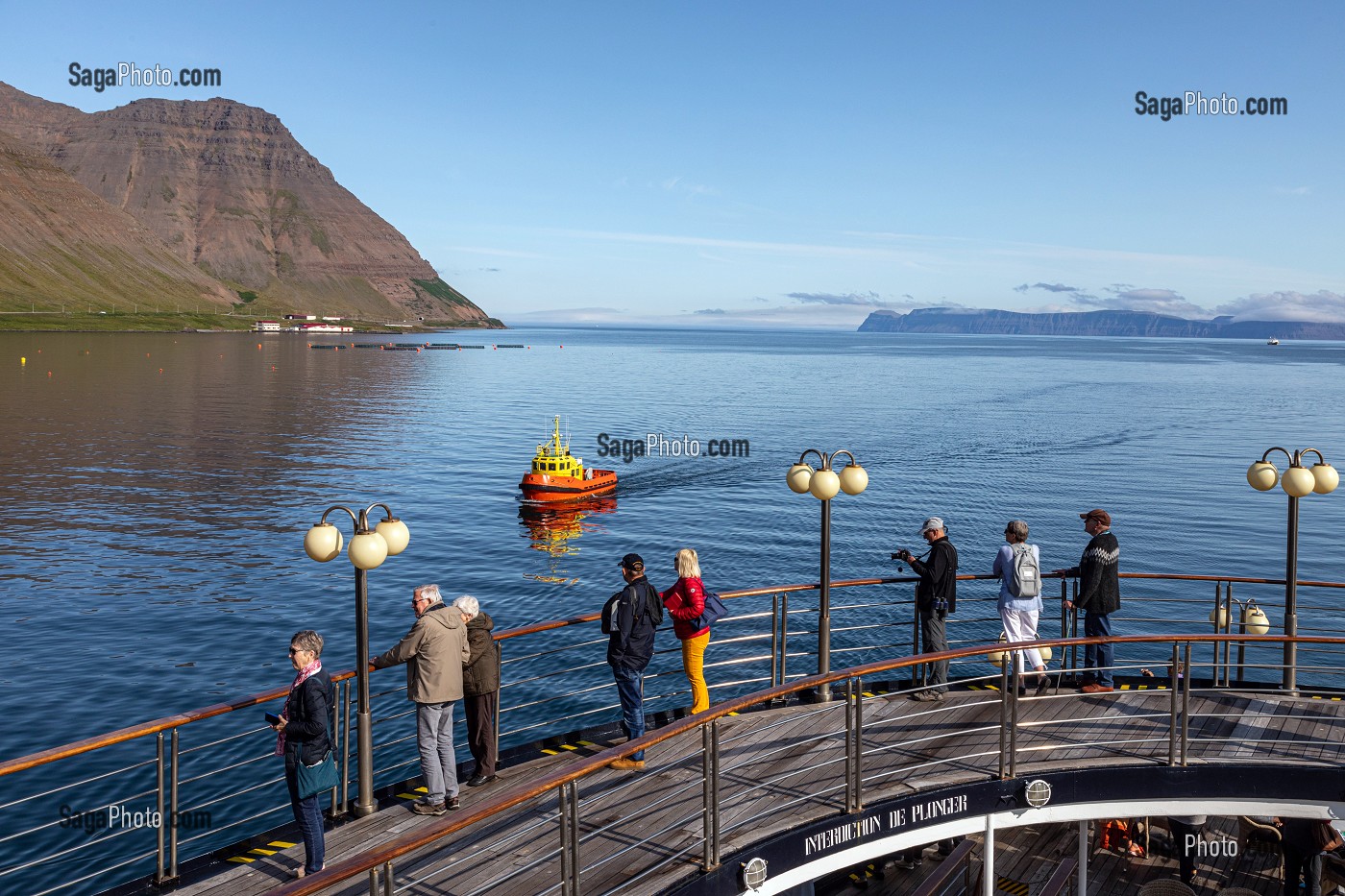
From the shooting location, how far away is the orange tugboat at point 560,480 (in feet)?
172

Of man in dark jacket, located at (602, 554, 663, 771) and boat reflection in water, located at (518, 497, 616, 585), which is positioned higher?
man in dark jacket, located at (602, 554, 663, 771)

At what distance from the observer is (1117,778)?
32.4ft

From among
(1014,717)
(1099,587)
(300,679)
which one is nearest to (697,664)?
(1014,717)

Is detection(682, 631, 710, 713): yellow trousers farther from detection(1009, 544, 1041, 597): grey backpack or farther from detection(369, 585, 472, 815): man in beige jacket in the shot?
detection(1009, 544, 1041, 597): grey backpack

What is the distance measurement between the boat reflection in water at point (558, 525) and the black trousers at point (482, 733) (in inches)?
1056

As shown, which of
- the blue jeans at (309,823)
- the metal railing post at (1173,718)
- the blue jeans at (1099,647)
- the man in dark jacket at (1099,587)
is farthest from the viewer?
the blue jeans at (1099,647)

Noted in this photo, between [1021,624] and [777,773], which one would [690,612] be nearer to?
[777,773]

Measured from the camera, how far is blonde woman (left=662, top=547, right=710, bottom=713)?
11.0 metres

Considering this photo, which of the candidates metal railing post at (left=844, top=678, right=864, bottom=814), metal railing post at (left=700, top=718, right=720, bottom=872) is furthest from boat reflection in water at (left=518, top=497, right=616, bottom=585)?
metal railing post at (left=700, top=718, right=720, bottom=872)

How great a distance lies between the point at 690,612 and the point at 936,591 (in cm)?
319

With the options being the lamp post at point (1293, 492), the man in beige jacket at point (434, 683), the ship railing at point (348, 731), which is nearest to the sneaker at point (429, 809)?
the man in beige jacket at point (434, 683)

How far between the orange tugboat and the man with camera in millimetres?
39843

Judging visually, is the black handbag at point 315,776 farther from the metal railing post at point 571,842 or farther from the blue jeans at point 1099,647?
the blue jeans at point 1099,647

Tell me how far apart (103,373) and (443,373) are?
52433 millimetres
